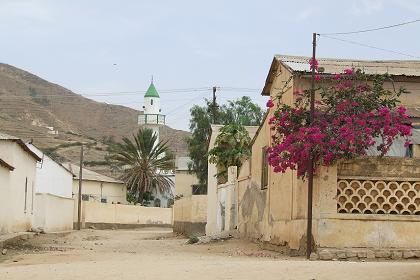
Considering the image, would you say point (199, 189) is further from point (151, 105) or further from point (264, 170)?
point (264, 170)

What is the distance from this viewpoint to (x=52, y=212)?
42156mm

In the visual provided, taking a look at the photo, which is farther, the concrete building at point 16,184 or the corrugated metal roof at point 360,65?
the concrete building at point 16,184

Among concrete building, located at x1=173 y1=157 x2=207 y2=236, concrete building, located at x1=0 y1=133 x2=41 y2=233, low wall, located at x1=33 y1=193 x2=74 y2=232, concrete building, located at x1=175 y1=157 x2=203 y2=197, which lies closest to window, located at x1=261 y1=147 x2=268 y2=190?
concrete building, located at x1=0 y1=133 x2=41 y2=233

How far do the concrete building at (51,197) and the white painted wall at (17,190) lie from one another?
1.70 m

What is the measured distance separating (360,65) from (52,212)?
2459cm

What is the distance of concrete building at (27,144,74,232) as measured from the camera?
3959cm

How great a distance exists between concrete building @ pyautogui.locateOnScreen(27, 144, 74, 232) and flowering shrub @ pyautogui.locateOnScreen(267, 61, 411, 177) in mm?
23338

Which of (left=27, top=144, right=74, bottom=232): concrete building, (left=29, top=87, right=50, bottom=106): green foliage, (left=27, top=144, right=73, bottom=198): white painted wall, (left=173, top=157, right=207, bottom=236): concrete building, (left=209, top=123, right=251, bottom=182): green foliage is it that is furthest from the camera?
(left=29, top=87, right=50, bottom=106): green foliage

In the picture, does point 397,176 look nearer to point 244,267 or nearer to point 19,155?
point 244,267

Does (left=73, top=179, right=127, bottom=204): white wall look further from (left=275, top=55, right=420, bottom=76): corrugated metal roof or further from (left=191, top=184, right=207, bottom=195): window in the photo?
(left=275, top=55, right=420, bottom=76): corrugated metal roof

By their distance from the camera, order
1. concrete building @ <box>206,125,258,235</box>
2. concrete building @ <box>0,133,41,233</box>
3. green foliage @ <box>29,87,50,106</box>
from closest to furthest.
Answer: concrete building @ <box>0,133,41,233</box>
concrete building @ <box>206,125,258,235</box>
green foliage @ <box>29,87,50,106</box>

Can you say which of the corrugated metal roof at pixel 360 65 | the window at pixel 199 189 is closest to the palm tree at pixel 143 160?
the window at pixel 199 189

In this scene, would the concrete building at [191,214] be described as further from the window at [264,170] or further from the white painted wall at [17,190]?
the window at [264,170]

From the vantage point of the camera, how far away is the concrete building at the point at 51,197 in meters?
39.6
